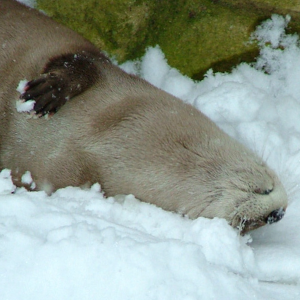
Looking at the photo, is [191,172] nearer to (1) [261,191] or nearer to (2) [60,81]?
(1) [261,191]

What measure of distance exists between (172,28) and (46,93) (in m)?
1.15

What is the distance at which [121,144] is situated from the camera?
2.22 meters

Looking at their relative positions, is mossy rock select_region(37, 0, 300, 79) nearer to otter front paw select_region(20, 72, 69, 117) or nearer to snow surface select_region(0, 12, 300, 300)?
snow surface select_region(0, 12, 300, 300)

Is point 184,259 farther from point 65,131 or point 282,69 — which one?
point 282,69

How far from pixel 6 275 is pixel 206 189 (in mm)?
905

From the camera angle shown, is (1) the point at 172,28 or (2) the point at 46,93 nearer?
(2) the point at 46,93

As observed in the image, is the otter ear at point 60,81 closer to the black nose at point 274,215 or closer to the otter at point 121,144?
the otter at point 121,144

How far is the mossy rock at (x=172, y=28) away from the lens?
2.95 m

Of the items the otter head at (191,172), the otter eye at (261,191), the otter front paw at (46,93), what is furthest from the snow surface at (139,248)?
the otter front paw at (46,93)

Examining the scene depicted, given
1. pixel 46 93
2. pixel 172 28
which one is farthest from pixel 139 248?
pixel 172 28

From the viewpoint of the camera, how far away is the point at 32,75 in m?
2.45

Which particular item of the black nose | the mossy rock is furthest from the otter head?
the mossy rock

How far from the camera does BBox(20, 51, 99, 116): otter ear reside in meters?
2.18

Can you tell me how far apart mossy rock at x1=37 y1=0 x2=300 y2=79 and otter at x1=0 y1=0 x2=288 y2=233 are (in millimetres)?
594
